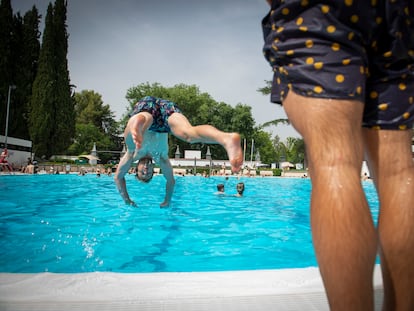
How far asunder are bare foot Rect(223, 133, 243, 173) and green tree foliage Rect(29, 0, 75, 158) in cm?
2951

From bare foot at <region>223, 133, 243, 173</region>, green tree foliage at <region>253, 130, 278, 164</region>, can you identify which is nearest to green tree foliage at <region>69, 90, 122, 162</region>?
green tree foliage at <region>253, 130, 278, 164</region>

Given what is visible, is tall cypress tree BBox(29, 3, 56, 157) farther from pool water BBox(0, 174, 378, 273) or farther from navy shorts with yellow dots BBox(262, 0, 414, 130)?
navy shorts with yellow dots BBox(262, 0, 414, 130)

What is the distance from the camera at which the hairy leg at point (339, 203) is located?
0.74m

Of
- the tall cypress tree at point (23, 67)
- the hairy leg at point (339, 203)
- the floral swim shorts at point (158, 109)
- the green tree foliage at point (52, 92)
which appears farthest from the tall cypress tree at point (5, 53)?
the hairy leg at point (339, 203)

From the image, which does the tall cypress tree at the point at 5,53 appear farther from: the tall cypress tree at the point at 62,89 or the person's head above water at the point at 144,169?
the person's head above water at the point at 144,169

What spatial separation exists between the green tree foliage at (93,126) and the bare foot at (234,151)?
46.8 metres

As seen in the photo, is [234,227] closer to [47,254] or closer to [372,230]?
[47,254]

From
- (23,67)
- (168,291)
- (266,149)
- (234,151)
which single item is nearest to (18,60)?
(23,67)

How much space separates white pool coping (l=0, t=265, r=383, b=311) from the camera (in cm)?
125

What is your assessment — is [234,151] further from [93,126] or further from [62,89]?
[93,126]

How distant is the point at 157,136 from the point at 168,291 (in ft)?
13.5

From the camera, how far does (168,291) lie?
1393mm

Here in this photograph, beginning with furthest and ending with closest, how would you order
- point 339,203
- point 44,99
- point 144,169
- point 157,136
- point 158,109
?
point 44,99 < point 157,136 < point 144,169 < point 158,109 < point 339,203

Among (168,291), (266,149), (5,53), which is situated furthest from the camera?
(266,149)
